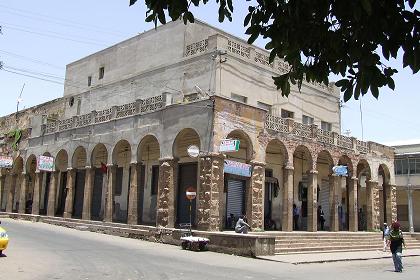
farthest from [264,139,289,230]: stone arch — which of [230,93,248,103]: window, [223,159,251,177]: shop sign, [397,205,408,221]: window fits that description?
[397,205,408,221]: window

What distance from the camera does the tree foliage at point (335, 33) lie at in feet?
12.7

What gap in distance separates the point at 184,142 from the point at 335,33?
22.1m

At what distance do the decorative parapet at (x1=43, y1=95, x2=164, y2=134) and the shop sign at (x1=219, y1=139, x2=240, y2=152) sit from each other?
5.04 metres

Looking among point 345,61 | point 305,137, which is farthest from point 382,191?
point 345,61

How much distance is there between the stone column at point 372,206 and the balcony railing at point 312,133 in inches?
99.7

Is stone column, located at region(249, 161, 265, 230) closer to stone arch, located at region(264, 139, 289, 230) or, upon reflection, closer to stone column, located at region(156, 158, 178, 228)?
stone column, located at region(156, 158, 178, 228)

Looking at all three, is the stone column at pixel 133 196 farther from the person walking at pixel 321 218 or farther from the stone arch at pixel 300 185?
the person walking at pixel 321 218

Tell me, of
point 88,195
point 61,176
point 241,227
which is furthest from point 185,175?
point 61,176

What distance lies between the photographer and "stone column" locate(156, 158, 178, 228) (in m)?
23.3

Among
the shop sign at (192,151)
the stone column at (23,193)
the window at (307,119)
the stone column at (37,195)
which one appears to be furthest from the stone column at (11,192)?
the window at (307,119)

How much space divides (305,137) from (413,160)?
17.3 metres

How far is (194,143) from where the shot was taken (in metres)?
25.7

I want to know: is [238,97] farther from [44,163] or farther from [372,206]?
[44,163]

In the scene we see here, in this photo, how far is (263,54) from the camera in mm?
29266
